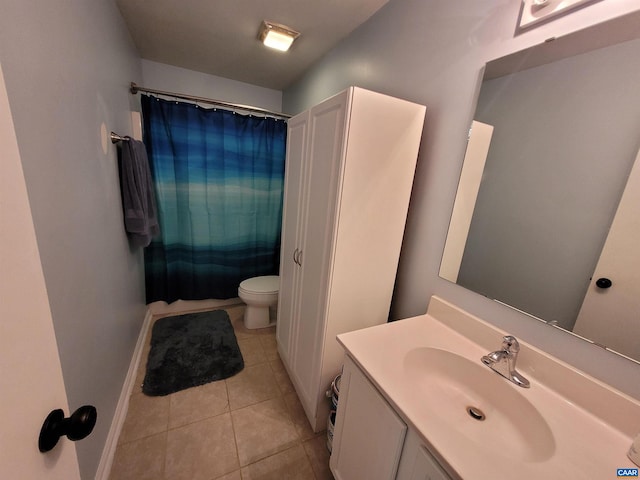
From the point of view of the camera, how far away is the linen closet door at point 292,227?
1522mm

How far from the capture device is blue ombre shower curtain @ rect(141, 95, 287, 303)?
2.23 m

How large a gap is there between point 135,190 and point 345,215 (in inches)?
54.0

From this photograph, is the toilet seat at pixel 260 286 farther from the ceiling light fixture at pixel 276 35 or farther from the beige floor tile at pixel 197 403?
the ceiling light fixture at pixel 276 35

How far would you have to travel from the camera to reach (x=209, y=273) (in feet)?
8.65

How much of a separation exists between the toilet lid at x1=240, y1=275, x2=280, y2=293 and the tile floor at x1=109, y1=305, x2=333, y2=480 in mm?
691

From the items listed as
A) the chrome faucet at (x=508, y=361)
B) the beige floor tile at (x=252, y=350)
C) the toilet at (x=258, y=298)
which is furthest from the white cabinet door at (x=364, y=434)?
the toilet at (x=258, y=298)

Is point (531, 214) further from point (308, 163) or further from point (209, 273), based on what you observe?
point (209, 273)

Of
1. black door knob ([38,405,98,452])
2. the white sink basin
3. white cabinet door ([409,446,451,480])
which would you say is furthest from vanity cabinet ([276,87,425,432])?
black door knob ([38,405,98,452])

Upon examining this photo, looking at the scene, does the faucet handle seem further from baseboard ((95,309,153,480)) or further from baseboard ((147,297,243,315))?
baseboard ((147,297,243,315))

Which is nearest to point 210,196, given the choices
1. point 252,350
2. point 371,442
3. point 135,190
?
point 135,190

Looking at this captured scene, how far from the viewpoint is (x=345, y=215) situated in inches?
46.7

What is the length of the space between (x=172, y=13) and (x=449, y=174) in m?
2.00

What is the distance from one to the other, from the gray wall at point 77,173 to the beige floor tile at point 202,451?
1.06 feet

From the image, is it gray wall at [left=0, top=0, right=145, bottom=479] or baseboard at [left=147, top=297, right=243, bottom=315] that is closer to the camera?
gray wall at [left=0, top=0, right=145, bottom=479]
